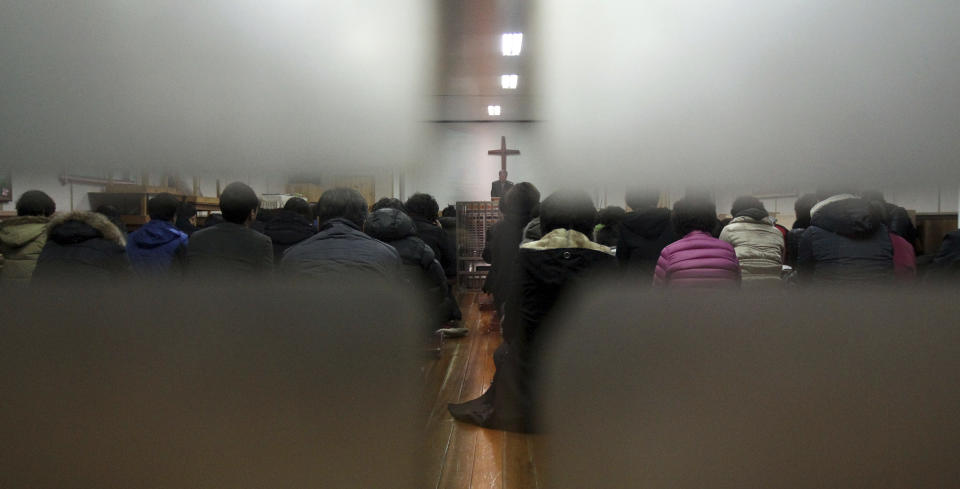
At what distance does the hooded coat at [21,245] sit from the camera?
1.89 ft

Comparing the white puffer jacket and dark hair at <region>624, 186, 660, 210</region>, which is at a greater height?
dark hair at <region>624, 186, 660, 210</region>

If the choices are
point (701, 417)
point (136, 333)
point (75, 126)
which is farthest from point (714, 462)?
point (75, 126)

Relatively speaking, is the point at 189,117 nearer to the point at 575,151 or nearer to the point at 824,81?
the point at 575,151

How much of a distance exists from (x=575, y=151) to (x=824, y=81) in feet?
0.97

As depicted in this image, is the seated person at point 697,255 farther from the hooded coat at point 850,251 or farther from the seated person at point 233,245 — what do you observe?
the seated person at point 233,245

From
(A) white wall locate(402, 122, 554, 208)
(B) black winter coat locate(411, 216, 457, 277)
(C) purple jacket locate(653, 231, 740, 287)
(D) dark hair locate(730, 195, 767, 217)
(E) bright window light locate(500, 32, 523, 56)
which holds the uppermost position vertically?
(E) bright window light locate(500, 32, 523, 56)

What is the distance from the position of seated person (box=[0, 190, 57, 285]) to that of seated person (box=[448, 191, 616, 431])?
1.83 feet

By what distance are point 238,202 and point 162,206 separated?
0.26 feet

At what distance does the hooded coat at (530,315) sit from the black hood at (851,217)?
0.30 metres

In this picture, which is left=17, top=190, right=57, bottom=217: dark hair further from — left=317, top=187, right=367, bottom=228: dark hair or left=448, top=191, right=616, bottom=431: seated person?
left=448, top=191, right=616, bottom=431: seated person

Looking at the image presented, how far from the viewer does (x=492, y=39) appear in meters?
0.58

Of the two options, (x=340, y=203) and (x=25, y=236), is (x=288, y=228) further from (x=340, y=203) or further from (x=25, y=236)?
(x=25, y=236)

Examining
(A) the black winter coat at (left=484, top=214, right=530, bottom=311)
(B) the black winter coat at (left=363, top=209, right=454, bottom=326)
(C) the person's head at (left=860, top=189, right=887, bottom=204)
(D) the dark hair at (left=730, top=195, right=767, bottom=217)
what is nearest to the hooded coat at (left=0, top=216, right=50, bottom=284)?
(B) the black winter coat at (left=363, top=209, right=454, bottom=326)

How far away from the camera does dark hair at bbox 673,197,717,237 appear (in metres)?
0.73
